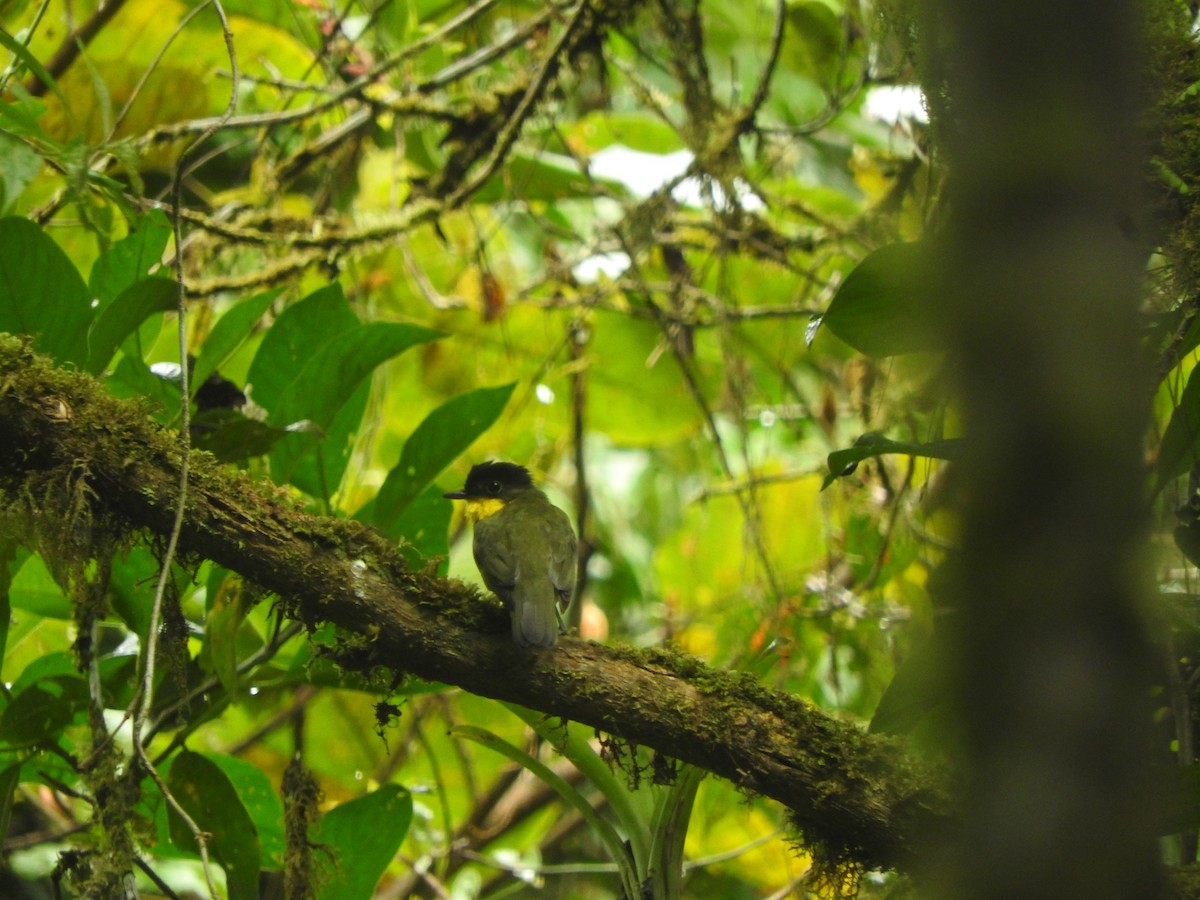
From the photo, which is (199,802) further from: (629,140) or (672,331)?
(629,140)

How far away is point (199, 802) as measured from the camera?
2.71m

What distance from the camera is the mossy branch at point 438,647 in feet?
6.79

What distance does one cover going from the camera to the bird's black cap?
359 centimetres

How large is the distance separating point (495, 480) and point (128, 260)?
1.30 metres

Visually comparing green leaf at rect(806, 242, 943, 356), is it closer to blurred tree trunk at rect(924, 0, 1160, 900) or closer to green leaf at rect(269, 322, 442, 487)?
green leaf at rect(269, 322, 442, 487)

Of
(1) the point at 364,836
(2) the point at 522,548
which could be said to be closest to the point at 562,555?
(2) the point at 522,548

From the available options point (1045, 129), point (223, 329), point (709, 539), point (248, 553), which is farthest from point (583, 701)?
point (709, 539)

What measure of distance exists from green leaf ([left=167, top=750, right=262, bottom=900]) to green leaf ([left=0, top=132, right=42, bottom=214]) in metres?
1.37

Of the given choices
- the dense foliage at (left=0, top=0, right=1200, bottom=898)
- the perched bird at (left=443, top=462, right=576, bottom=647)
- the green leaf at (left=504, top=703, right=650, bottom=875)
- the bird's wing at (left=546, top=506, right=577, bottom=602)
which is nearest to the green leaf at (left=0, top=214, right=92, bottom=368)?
the dense foliage at (left=0, top=0, right=1200, bottom=898)

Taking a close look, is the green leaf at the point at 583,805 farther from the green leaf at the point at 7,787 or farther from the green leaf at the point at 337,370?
the green leaf at the point at 7,787

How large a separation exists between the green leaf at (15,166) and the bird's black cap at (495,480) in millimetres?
1541

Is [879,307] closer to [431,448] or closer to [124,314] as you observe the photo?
[431,448]

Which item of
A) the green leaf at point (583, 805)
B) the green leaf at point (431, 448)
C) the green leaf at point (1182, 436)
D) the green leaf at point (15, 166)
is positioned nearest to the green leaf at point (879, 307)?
the green leaf at point (1182, 436)

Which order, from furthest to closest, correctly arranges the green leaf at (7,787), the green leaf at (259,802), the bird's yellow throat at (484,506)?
the bird's yellow throat at (484,506)
the green leaf at (259,802)
the green leaf at (7,787)
